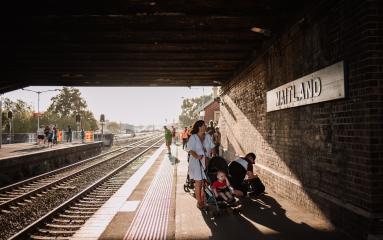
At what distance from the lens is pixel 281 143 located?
8336 mm

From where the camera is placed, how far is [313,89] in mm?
6273

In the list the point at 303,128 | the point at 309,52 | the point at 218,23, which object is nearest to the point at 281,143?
the point at 303,128

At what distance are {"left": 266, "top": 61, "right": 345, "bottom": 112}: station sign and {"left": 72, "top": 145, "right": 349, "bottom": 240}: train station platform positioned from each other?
2.27 metres

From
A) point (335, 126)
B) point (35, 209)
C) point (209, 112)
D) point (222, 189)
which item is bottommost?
point (35, 209)

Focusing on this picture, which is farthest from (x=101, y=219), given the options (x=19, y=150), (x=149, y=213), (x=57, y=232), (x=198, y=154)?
(x=19, y=150)

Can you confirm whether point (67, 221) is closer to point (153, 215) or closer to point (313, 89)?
point (153, 215)

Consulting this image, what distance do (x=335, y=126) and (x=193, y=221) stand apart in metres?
3.10

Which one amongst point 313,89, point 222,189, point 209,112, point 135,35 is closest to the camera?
point 313,89

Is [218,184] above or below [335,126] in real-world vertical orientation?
below

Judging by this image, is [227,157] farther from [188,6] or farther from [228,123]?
[188,6]

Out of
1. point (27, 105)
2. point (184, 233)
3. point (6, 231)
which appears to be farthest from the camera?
point (27, 105)

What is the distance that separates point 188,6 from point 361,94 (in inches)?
151

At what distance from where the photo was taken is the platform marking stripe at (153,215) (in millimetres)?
5450

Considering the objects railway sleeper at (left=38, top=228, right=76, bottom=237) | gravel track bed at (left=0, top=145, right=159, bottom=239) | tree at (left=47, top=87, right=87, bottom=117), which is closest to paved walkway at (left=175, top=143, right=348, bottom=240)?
railway sleeper at (left=38, top=228, right=76, bottom=237)
